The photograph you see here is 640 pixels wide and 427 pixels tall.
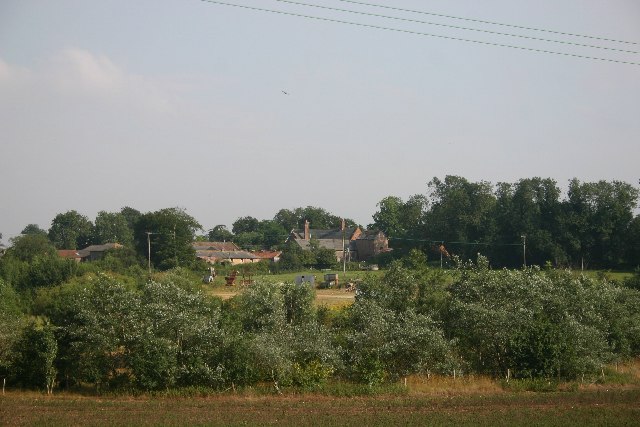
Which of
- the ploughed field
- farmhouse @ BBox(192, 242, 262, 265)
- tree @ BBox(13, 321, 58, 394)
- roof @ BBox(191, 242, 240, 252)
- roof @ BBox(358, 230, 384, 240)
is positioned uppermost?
roof @ BBox(358, 230, 384, 240)

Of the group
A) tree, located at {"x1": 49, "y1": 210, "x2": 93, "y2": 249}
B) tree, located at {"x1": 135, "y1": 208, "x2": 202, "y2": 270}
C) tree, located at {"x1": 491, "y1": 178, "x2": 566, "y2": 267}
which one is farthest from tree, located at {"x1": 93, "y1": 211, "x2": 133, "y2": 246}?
tree, located at {"x1": 491, "y1": 178, "x2": 566, "y2": 267}

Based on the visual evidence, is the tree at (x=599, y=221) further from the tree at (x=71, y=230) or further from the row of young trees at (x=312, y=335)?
the tree at (x=71, y=230)

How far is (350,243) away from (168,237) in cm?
6387

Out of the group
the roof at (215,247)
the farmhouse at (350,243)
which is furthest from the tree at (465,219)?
the roof at (215,247)

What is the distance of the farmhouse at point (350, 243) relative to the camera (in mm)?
128875

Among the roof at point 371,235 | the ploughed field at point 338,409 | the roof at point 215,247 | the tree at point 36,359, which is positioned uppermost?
the roof at point 371,235

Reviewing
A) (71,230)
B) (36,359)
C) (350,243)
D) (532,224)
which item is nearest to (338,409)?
(36,359)

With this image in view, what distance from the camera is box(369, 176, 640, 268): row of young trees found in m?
81.6

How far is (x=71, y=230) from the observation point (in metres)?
139

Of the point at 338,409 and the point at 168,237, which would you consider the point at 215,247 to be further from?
the point at 338,409

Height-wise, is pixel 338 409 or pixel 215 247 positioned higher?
pixel 215 247

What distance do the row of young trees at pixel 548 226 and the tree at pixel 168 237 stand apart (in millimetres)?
34993

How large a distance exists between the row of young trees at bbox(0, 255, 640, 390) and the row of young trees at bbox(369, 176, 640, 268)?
A: 143 feet

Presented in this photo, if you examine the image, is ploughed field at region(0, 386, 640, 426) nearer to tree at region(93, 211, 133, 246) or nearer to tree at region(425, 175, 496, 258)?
tree at region(425, 175, 496, 258)
